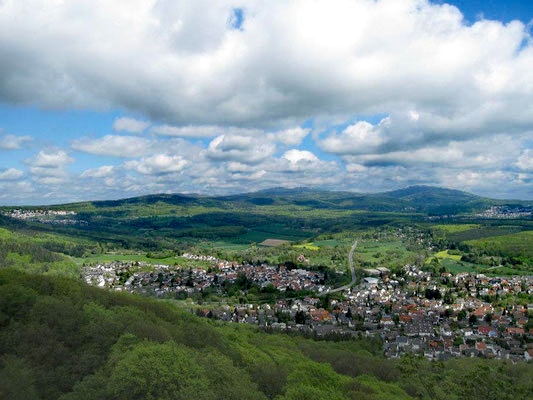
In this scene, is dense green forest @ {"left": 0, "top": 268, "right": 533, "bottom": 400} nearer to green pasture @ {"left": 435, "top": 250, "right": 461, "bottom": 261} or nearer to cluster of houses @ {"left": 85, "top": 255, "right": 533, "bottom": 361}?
cluster of houses @ {"left": 85, "top": 255, "right": 533, "bottom": 361}

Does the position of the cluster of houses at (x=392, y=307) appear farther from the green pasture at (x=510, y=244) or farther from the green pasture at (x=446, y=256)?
the green pasture at (x=510, y=244)

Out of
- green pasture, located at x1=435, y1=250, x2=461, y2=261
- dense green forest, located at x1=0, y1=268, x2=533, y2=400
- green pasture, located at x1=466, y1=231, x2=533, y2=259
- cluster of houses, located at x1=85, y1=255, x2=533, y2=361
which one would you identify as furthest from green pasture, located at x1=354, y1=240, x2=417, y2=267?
dense green forest, located at x1=0, y1=268, x2=533, y2=400

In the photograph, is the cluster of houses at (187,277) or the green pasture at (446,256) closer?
the cluster of houses at (187,277)

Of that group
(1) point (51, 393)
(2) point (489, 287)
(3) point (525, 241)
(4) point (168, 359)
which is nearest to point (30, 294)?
(1) point (51, 393)

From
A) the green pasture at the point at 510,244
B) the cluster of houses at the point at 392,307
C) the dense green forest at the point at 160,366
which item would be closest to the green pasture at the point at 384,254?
the cluster of houses at the point at 392,307

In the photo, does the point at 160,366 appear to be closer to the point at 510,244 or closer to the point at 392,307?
the point at 392,307

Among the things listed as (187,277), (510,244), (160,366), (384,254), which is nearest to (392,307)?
(187,277)

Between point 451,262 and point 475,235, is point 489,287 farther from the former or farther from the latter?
point 475,235
